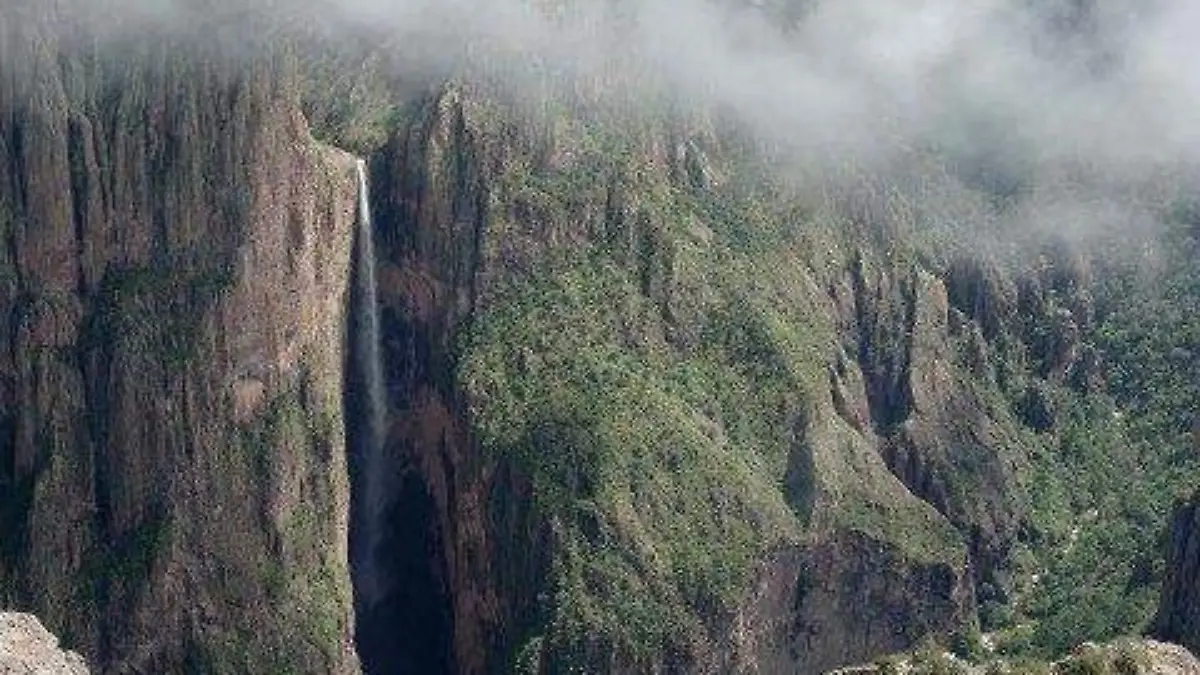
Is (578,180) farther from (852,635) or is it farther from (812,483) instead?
(852,635)

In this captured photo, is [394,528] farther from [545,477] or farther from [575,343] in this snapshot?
[575,343]

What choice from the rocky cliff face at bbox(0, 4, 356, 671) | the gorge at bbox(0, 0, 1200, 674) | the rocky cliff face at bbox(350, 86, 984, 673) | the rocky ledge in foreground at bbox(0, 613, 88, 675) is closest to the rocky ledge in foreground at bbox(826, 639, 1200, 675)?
the rocky ledge in foreground at bbox(0, 613, 88, 675)

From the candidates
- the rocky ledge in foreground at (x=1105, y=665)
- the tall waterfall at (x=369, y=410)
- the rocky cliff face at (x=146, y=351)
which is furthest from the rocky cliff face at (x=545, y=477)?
the rocky ledge in foreground at (x=1105, y=665)

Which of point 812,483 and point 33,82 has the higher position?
point 33,82

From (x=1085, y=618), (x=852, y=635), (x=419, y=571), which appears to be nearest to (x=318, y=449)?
(x=419, y=571)

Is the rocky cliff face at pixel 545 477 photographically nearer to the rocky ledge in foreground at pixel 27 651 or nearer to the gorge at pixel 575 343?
the gorge at pixel 575 343
